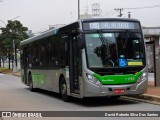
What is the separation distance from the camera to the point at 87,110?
1394 centimetres

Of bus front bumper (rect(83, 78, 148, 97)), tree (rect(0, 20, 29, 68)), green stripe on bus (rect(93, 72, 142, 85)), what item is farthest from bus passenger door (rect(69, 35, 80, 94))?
tree (rect(0, 20, 29, 68))

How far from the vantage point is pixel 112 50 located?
14.9 metres

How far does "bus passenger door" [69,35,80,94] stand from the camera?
1560 cm

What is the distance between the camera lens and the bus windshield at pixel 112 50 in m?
14.8

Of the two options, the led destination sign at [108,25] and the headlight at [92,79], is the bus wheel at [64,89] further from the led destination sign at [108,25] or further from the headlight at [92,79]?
→ the led destination sign at [108,25]

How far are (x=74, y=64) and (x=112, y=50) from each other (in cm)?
178

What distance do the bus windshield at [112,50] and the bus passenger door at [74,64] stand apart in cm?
80

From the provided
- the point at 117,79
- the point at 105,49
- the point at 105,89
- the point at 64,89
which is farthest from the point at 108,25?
the point at 64,89

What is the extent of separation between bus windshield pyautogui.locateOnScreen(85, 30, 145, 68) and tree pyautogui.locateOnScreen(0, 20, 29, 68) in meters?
52.9

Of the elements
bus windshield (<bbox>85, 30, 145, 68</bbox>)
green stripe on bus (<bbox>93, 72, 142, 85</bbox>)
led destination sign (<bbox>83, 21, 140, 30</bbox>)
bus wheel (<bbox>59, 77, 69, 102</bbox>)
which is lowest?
bus wheel (<bbox>59, 77, 69, 102</bbox>)

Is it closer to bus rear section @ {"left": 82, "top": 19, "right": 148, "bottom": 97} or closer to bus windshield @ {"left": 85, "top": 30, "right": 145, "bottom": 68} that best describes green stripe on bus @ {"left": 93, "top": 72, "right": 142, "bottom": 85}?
bus rear section @ {"left": 82, "top": 19, "right": 148, "bottom": 97}

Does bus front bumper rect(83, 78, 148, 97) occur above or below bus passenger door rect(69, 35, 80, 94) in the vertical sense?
below

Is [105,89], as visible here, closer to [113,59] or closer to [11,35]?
[113,59]

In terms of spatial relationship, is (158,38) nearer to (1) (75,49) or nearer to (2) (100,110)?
Result: (1) (75,49)
